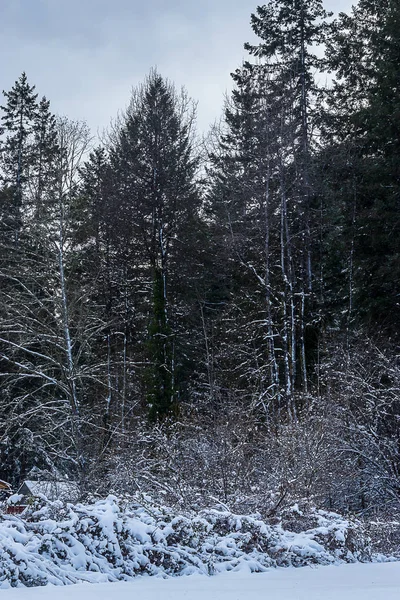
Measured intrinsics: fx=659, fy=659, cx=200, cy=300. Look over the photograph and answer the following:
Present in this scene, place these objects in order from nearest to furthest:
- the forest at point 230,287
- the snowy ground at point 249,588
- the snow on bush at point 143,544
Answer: the snowy ground at point 249,588, the snow on bush at point 143,544, the forest at point 230,287

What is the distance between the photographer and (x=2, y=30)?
9289 mm

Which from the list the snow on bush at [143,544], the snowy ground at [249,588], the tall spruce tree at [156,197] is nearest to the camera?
the snowy ground at [249,588]

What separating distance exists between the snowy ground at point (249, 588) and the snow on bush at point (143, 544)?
273mm

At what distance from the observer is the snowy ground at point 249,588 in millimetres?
5031

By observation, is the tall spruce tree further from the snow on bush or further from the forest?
the snow on bush

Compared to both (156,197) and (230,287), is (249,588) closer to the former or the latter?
(156,197)

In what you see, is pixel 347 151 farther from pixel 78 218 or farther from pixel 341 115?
pixel 78 218

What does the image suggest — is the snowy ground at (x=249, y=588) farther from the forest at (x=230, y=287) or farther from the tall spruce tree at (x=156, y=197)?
the tall spruce tree at (x=156, y=197)

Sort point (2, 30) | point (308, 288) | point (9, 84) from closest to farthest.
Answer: point (2, 30) < point (308, 288) < point (9, 84)

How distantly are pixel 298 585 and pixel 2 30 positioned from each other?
8.09m

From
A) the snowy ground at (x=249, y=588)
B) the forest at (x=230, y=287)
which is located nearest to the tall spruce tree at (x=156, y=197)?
the forest at (x=230, y=287)

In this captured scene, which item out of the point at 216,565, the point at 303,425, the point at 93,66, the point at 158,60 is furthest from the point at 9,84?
the point at 216,565

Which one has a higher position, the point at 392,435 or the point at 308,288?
the point at 308,288

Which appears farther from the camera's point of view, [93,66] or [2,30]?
[93,66]
